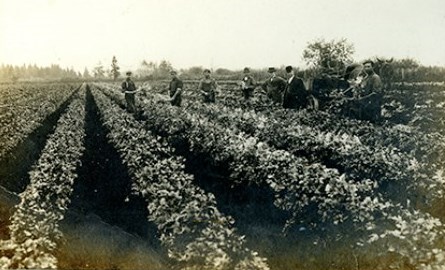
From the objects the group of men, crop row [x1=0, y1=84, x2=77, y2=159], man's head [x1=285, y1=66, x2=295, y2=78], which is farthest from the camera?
crop row [x1=0, y1=84, x2=77, y2=159]

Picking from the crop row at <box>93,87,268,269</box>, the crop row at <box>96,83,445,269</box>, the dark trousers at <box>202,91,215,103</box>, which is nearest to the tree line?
the dark trousers at <box>202,91,215,103</box>

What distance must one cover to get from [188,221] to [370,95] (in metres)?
2.13

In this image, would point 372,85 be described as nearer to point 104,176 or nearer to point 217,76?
point 217,76

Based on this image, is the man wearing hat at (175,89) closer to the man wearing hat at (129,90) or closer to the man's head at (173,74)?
the man's head at (173,74)

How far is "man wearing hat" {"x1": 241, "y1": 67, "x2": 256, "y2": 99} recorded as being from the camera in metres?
5.14

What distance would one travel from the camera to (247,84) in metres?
5.28

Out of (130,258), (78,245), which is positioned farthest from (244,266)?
(78,245)

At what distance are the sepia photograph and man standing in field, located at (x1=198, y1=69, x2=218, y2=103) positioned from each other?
0.06 feet

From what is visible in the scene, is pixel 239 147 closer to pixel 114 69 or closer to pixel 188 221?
pixel 188 221

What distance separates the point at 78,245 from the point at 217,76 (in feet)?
7.08

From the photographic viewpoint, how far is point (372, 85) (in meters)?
4.80

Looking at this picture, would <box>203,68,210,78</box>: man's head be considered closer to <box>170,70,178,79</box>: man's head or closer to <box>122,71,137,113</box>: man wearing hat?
<box>170,70,178,79</box>: man's head

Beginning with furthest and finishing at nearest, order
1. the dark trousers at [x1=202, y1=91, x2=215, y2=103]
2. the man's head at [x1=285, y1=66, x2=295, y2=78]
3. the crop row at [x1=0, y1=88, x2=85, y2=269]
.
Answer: the dark trousers at [x1=202, y1=91, x2=215, y2=103], the man's head at [x1=285, y1=66, x2=295, y2=78], the crop row at [x1=0, y1=88, x2=85, y2=269]

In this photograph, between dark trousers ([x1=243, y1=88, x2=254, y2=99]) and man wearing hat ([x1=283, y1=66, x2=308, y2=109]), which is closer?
man wearing hat ([x1=283, y1=66, x2=308, y2=109])
